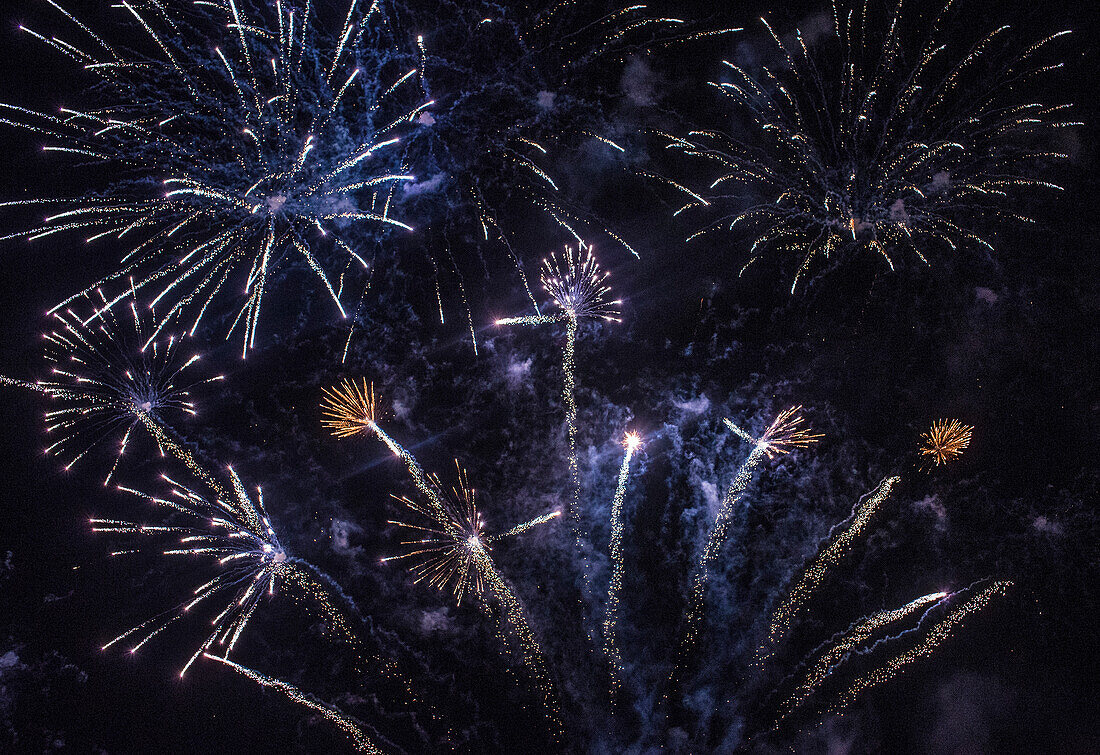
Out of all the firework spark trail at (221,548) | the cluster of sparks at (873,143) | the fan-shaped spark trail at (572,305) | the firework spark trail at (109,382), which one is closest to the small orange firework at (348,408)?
the firework spark trail at (221,548)

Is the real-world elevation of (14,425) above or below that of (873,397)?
above

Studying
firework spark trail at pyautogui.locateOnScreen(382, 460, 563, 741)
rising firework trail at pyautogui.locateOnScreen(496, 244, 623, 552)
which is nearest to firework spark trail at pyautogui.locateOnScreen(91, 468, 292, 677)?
firework spark trail at pyautogui.locateOnScreen(382, 460, 563, 741)

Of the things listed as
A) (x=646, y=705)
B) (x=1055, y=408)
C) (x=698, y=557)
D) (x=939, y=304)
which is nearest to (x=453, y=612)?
(x=646, y=705)

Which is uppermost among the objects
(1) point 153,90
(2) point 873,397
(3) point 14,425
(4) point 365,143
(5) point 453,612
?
(1) point 153,90

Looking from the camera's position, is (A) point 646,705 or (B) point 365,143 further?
(B) point 365,143

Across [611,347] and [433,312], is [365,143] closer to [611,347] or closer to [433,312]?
[433,312]

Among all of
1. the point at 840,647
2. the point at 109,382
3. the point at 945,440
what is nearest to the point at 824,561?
the point at 840,647
